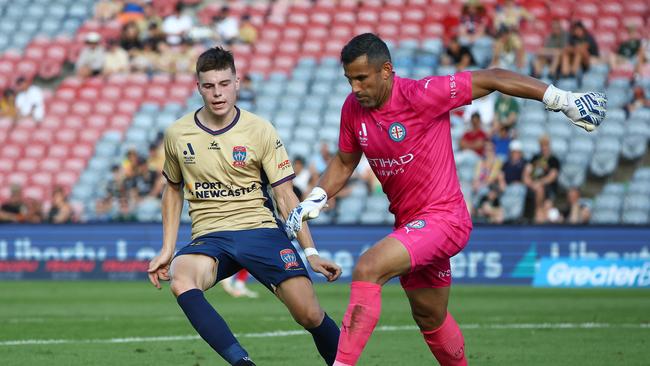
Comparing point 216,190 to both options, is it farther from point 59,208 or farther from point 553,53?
point 553,53

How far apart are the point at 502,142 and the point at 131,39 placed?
10.9 m

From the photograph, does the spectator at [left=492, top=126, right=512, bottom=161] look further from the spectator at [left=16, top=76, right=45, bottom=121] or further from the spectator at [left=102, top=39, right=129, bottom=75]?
the spectator at [left=16, top=76, right=45, bottom=121]

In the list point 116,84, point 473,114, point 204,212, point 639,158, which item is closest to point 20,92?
point 116,84

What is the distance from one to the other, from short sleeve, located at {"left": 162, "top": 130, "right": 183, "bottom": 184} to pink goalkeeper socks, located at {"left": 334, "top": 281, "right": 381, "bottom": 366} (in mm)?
2020

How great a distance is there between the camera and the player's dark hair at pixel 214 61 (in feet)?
26.5

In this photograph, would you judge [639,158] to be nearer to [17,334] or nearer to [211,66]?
[17,334]

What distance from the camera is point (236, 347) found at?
7715mm

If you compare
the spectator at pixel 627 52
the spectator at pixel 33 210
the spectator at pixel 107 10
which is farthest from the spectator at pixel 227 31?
the spectator at pixel 627 52

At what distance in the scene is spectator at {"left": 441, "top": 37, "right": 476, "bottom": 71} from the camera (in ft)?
80.8

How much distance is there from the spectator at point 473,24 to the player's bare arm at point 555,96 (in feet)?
61.0

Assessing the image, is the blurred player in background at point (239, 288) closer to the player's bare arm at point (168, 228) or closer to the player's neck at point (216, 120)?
the player's bare arm at point (168, 228)

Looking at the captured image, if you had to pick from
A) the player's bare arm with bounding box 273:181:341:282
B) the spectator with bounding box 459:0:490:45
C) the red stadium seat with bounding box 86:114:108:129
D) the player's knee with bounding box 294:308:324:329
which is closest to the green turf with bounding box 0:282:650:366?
the player's knee with bounding box 294:308:324:329

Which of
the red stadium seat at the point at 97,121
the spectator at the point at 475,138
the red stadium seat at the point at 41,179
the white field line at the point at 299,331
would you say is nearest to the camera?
the white field line at the point at 299,331

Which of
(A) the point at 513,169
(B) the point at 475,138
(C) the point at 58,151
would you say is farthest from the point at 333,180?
(C) the point at 58,151
